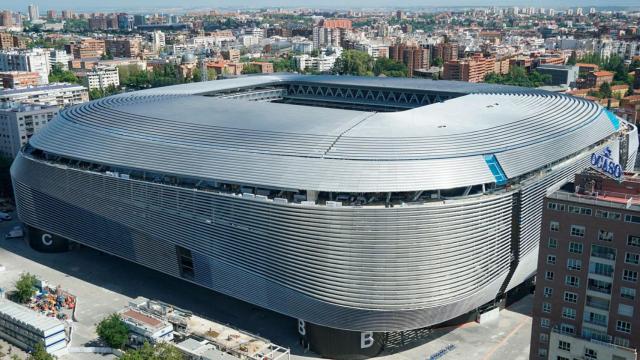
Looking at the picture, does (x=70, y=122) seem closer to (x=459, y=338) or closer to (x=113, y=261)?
(x=113, y=261)

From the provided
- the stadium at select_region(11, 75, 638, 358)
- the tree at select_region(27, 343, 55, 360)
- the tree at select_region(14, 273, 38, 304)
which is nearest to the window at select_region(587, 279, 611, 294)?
the stadium at select_region(11, 75, 638, 358)

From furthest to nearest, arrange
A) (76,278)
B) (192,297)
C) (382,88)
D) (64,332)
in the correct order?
1. (382,88)
2. (76,278)
3. (192,297)
4. (64,332)

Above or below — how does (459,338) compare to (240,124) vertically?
below

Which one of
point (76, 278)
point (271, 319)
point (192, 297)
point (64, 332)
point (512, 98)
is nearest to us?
point (64, 332)

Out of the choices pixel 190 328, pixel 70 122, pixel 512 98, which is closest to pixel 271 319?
pixel 190 328

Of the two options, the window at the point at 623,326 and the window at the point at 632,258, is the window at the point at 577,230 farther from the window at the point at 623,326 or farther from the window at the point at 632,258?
the window at the point at 623,326

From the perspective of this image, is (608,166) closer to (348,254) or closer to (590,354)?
(590,354)
